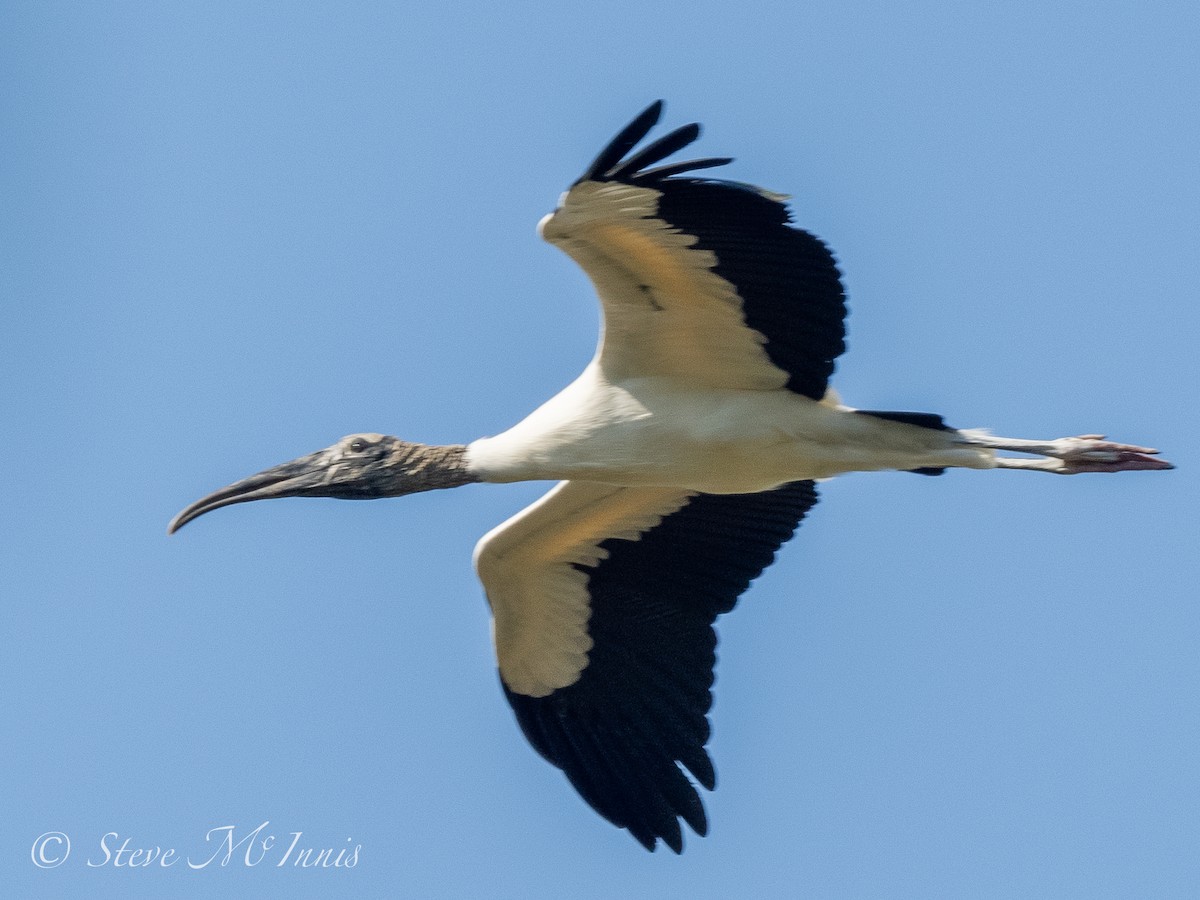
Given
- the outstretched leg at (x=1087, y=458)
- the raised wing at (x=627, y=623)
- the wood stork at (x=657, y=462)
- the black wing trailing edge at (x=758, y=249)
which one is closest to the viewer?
the black wing trailing edge at (x=758, y=249)

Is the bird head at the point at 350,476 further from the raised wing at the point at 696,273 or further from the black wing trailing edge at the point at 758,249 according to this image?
the black wing trailing edge at the point at 758,249

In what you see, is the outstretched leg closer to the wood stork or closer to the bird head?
the wood stork

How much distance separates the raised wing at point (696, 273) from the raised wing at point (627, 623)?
41.8 inches

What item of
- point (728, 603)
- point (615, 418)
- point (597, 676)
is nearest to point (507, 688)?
point (597, 676)

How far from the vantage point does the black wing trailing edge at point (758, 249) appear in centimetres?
736

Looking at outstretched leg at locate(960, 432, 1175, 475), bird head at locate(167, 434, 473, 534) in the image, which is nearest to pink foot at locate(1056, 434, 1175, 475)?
outstretched leg at locate(960, 432, 1175, 475)

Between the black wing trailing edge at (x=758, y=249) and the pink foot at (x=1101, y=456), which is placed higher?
the black wing trailing edge at (x=758, y=249)

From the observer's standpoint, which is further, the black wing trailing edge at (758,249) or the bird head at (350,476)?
the bird head at (350,476)

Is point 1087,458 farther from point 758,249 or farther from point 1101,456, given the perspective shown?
point 758,249

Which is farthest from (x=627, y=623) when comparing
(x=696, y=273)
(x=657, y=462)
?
(x=696, y=273)

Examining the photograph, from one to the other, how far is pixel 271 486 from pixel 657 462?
1.77 meters

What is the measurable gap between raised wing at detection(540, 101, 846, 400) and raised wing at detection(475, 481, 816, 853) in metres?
1.06

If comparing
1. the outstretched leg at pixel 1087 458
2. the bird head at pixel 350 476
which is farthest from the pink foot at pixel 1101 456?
the bird head at pixel 350 476

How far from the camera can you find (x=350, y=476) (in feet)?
30.4
